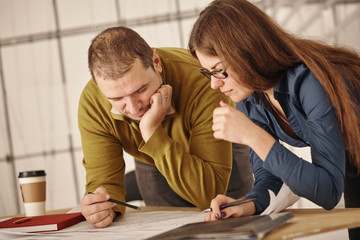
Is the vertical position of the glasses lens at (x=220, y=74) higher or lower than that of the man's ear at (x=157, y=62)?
lower

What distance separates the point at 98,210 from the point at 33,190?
43 centimetres

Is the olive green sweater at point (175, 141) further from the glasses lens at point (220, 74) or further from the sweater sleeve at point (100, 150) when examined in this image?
the glasses lens at point (220, 74)

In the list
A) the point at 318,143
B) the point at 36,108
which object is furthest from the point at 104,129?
the point at 36,108

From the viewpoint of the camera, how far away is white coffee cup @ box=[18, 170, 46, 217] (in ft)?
5.55

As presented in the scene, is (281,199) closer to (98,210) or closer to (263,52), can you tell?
(263,52)

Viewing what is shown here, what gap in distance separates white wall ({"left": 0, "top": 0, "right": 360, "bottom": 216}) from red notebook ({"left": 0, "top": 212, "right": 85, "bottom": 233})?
334 centimetres

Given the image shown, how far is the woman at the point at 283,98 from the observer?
41.9 inches

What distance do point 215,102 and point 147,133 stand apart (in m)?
0.28

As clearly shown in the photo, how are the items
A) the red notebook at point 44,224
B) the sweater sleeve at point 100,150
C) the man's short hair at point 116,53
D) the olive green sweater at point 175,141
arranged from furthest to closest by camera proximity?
the sweater sleeve at point 100,150 → the olive green sweater at point 175,141 → the man's short hair at point 116,53 → the red notebook at point 44,224

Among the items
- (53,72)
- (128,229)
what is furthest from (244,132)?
(53,72)

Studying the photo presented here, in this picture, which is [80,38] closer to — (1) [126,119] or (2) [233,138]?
(1) [126,119]

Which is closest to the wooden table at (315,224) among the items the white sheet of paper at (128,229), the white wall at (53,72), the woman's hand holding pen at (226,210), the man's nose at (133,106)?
the woman's hand holding pen at (226,210)

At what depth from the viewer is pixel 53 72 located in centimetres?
483

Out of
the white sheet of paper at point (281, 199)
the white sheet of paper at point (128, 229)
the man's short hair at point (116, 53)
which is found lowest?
the white sheet of paper at point (128, 229)
